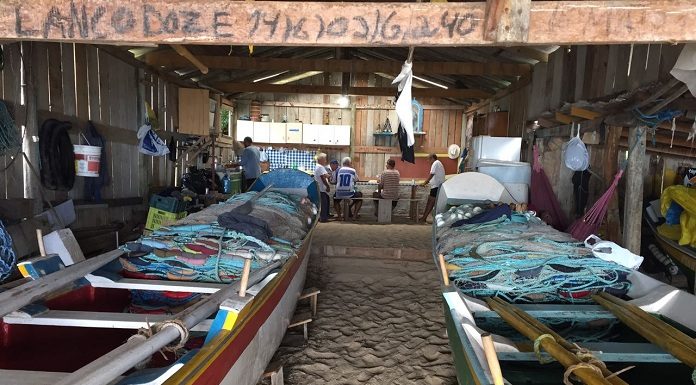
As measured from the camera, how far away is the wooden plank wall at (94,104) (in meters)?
4.42

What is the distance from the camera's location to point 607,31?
2.13 m

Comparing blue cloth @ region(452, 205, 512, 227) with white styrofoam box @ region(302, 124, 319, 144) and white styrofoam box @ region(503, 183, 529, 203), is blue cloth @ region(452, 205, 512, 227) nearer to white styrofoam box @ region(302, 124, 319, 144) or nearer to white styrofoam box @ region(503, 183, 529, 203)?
white styrofoam box @ region(503, 183, 529, 203)

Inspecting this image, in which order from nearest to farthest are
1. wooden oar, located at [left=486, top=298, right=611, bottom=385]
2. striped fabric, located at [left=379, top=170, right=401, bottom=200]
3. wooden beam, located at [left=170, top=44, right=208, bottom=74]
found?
wooden oar, located at [left=486, top=298, right=611, bottom=385] < wooden beam, located at [left=170, top=44, right=208, bottom=74] < striped fabric, located at [left=379, top=170, right=401, bottom=200]

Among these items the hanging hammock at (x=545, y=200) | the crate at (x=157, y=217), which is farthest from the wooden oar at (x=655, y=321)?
the crate at (x=157, y=217)

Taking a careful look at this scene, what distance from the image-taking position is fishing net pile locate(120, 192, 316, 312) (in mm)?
2902

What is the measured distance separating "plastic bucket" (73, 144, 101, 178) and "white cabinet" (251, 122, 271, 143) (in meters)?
7.37

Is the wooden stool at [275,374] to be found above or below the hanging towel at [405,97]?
below

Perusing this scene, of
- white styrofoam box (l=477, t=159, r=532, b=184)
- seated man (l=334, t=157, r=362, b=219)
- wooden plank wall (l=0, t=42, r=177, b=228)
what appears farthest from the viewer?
seated man (l=334, t=157, r=362, b=219)

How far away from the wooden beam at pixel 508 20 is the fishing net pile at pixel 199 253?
2.17m

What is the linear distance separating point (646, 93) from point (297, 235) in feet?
11.9

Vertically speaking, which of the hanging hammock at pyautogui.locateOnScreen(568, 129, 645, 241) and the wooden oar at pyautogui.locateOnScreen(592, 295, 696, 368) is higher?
the hanging hammock at pyautogui.locateOnScreen(568, 129, 645, 241)

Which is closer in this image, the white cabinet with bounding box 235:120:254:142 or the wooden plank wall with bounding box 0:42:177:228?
the wooden plank wall with bounding box 0:42:177:228

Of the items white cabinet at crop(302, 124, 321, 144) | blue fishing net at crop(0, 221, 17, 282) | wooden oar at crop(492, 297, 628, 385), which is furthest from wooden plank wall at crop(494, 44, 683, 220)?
white cabinet at crop(302, 124, 321, 144)

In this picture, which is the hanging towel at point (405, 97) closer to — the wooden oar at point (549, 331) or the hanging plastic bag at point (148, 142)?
the wooden oar at point (549, 331)
